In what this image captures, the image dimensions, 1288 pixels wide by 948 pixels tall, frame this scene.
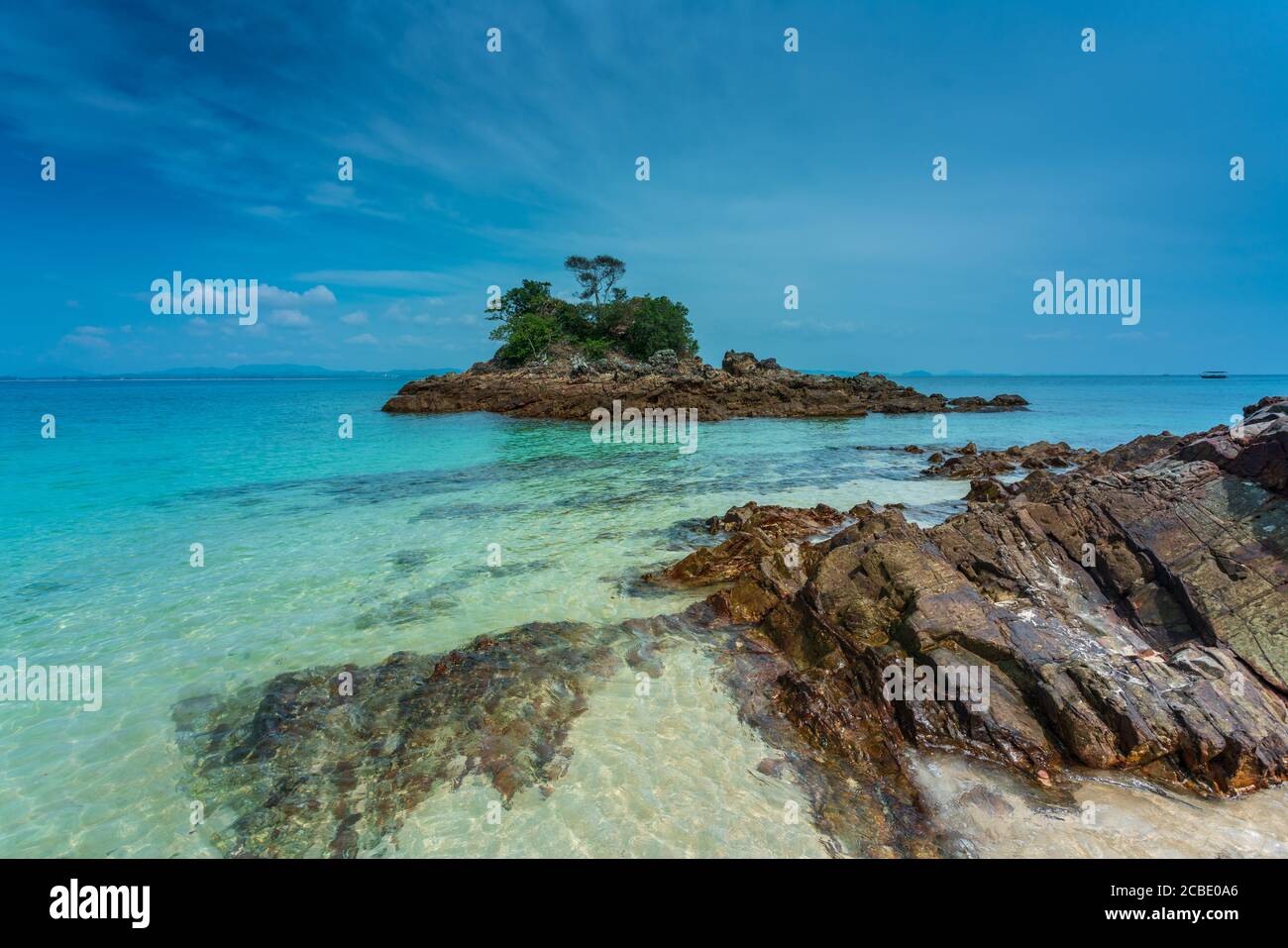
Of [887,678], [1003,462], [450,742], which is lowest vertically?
[450,742]

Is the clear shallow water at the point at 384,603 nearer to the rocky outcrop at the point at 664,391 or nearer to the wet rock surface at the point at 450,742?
the wet rock surface at the point at 450,742

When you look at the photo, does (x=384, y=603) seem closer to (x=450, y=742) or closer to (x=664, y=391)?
(x=450, y=742)

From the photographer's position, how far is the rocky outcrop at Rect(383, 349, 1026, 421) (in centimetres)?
5212

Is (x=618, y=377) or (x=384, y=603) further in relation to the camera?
(x=618, y=377)

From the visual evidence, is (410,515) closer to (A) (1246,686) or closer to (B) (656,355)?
(A) (1246,686)

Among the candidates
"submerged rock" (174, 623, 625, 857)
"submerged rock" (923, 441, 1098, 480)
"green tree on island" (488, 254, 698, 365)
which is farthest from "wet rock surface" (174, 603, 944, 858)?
"green tree on island" (488, 254, 698, 365)

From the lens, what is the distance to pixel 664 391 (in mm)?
52531

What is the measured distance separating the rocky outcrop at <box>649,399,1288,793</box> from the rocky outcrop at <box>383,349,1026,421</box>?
40.4 metres

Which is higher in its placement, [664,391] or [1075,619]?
[664,391]

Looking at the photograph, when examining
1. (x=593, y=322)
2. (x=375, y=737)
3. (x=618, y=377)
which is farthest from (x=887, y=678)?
(x=593, y=322)

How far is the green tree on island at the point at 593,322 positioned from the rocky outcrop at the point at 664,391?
2.94 metres

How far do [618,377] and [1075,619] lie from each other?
52.8 meters
